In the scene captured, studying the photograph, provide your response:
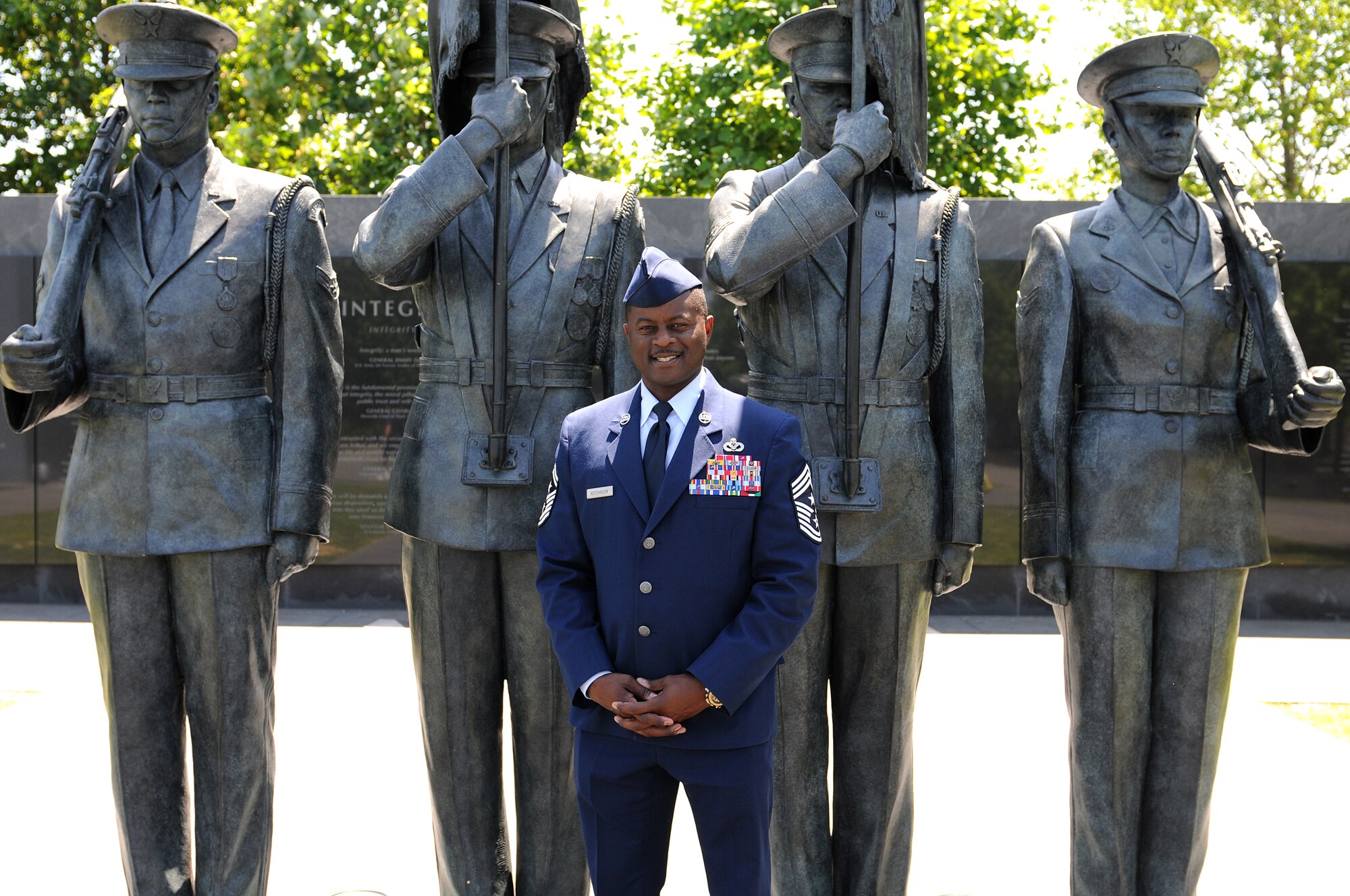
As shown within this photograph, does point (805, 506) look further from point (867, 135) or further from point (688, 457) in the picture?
point (867, 135)

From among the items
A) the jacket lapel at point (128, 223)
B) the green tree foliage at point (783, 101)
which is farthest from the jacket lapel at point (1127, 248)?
the green tree foliage at point (783, 101)

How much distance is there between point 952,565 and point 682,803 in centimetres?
268

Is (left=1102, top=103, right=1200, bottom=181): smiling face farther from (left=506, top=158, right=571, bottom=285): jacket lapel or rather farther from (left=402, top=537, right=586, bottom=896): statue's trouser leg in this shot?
(left=402, top=537, right=586, bottom=896): statue's trouser leg

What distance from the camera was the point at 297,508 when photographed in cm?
367

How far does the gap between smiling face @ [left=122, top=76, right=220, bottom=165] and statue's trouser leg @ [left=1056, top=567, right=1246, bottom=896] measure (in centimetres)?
286

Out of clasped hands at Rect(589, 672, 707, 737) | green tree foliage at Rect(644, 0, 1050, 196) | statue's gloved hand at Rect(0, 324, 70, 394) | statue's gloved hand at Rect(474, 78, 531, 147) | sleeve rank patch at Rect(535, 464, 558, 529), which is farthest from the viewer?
green tree foliage at Rect(644, 0, 1050, 196)

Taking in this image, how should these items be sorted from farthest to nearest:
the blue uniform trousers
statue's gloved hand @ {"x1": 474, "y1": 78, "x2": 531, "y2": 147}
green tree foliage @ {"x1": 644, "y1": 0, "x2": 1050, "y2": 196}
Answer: green tree foliage @ {"x1": 644, "y1": 0, "x2": 1050, "y2": 196}
statue's gloved hand @ {"x1": 474, "y1": 78, "x2": 531, "y2": 147}
the blue uniform trousers

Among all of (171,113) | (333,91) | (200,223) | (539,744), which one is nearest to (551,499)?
(539,744)

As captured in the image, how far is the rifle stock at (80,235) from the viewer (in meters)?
3.54

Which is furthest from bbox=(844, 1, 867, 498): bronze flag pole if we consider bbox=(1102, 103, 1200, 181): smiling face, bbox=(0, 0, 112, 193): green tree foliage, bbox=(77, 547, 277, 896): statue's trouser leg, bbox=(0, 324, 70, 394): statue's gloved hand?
bbox=(0, 0, 112, 193): green tree foliage

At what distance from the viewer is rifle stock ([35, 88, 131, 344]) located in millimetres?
3541

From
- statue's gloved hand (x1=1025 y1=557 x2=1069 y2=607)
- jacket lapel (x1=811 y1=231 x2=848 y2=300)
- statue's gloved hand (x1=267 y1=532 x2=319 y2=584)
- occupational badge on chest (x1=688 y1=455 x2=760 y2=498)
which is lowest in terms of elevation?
statue's gloved hand (x1=1025 y1=557 x2=1069 y2=607)

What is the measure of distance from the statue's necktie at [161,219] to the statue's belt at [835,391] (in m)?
1.75

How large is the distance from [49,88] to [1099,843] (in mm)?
22596
